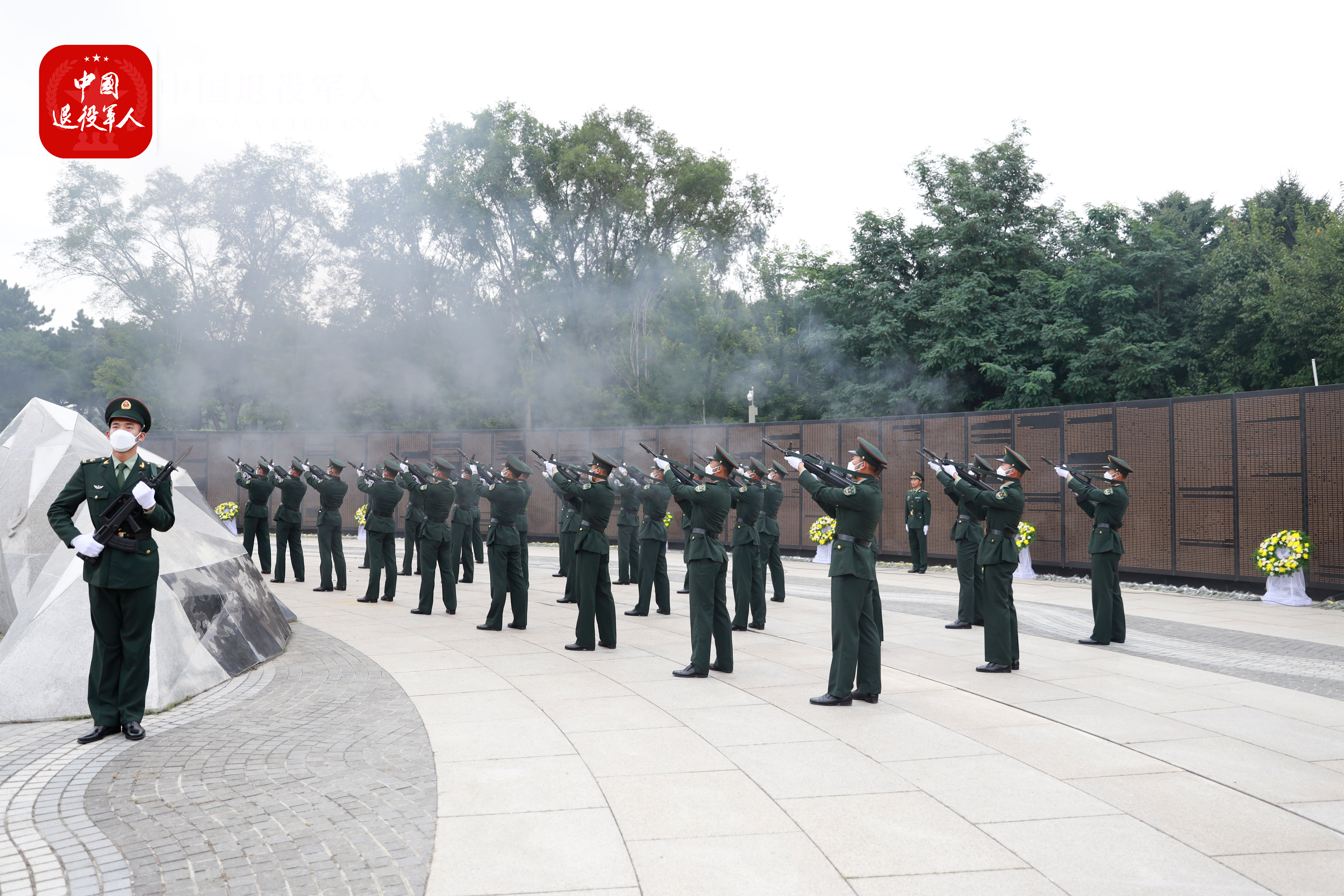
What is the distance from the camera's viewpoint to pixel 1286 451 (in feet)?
41.7

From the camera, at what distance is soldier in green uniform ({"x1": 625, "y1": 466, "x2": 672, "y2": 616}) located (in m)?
10.9

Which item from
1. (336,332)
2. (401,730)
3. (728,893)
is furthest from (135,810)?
(336,332)

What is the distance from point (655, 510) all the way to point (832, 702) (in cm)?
519

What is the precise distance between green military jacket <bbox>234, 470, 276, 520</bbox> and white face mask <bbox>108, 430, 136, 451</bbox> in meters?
9.32

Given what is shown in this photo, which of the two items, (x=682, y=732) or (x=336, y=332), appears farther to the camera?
(x=336, y=332)

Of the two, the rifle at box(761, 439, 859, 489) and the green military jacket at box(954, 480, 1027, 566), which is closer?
the rifle at box(761, 439, 859, 489)

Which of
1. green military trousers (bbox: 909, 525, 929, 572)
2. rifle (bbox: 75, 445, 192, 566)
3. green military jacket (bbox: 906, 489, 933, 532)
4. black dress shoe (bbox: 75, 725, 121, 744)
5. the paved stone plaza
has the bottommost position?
the paved stone plaza

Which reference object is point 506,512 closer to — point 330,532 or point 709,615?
point 709,615

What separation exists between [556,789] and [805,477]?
3.08m

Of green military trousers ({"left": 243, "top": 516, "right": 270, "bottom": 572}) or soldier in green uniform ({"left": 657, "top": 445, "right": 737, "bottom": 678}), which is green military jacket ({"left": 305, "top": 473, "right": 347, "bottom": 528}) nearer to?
green military trousers ({"left": 243, "top": 516, "right": 270, "bottom": 572})

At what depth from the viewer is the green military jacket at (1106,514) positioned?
30.0 ft

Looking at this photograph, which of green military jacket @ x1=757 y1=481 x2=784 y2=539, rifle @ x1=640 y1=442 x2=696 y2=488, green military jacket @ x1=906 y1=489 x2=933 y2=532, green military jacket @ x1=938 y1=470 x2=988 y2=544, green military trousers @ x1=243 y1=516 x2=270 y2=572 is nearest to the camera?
rifle @ x1=640 y1=442 x2=696 y2=488

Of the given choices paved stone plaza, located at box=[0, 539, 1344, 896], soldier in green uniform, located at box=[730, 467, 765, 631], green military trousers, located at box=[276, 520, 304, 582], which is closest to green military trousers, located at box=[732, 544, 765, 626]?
soldier in green uniform, located at box=[730, 467, 765, 631]

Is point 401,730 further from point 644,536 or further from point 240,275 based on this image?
point 240,275
